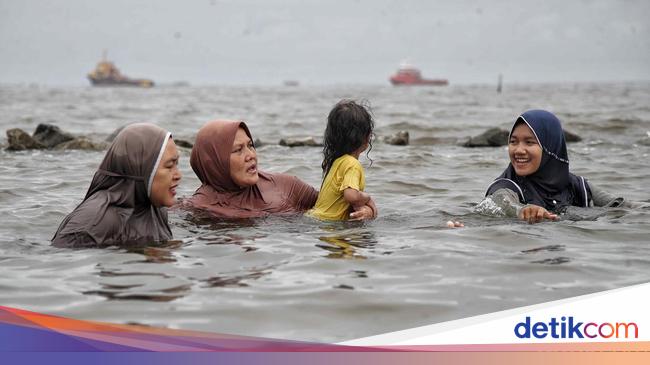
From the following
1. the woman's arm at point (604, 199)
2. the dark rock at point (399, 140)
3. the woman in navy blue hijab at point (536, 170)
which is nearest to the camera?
the woman in navy blue hijab at point (536, 170)

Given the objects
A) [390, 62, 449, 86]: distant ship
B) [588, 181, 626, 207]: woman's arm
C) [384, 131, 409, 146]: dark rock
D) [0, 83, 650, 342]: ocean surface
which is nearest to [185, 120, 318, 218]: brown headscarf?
[0, 83, 650, 342]: ocean surface

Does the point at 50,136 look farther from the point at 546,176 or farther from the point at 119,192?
the point at 546,176

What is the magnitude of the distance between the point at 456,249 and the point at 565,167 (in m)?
2.30

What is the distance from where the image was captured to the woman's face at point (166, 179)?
268 inches

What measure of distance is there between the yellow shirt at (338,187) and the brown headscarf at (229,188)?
1.45 ft

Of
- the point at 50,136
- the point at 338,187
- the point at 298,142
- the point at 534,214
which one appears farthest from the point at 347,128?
the point at 50,136

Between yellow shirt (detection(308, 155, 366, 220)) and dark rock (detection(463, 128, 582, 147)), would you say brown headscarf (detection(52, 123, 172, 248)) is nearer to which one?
yellow shirt (detection(308, 155, 366, 220))

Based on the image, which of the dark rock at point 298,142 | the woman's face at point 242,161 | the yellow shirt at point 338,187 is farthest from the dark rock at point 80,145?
the yellow shirt at point 338,187

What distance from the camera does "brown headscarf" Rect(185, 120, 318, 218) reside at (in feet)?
27.7

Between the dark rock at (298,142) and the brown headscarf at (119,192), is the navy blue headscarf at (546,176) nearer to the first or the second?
the brown headscarf at (119,192)

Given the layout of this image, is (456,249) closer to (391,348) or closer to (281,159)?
(391,348)

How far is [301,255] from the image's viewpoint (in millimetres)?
6945

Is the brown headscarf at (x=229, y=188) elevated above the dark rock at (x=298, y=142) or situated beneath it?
elevated above

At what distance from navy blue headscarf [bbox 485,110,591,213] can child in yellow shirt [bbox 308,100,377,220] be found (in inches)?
58.0
